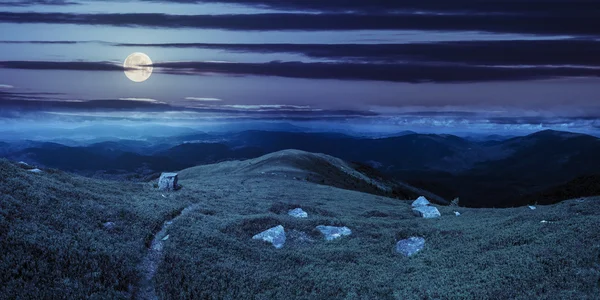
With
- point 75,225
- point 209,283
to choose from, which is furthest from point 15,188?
point 209,283

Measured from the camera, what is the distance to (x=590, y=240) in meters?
20.9

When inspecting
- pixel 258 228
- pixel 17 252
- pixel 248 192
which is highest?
pixel 17 252

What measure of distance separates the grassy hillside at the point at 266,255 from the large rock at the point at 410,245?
66cm

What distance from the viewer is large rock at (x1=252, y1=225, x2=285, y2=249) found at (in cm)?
2941

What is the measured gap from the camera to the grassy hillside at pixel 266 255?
18.7 m

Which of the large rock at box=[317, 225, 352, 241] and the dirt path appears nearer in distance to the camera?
the dirt path

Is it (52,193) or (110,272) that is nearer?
(110,272)

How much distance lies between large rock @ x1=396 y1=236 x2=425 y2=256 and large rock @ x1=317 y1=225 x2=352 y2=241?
4888mm

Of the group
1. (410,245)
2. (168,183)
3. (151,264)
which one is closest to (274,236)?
(151,264)

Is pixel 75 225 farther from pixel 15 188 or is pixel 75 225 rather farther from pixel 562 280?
pixel 562 280

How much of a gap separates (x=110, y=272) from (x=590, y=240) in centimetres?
2498

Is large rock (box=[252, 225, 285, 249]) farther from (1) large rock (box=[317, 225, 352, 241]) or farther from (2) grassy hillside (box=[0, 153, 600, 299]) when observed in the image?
(1) large rock (box=[317, 225, 352, 241])

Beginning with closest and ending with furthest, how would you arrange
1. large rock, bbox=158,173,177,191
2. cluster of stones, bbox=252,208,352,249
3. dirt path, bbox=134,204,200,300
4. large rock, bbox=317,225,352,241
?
dirt path, bbox=134,204,200,300
cluster of stones, bbox=252,208,352,249
large rock, bbox=317,225,352,241
large rock, bbox=158,173,177,191

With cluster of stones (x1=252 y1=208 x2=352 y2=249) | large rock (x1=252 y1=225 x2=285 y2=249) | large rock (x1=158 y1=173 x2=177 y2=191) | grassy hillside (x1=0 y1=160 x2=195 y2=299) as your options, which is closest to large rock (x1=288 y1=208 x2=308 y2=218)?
cluster of stones (x1=252 y1=208 x2=352 y2=249)
